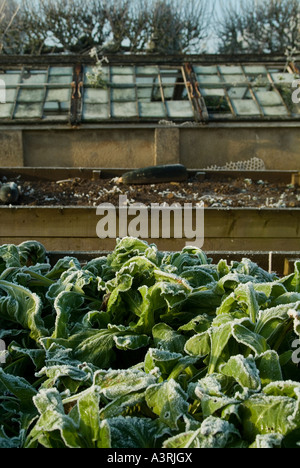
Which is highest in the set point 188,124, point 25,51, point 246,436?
point 25,51

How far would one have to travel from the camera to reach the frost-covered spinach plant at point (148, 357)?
1.31 m

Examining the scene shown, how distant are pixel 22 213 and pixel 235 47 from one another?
20.4 metres

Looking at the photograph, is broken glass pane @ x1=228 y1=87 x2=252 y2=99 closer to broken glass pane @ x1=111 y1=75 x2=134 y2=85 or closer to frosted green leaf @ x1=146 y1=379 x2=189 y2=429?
broken glass pane @ x1=111 y1=75 x2=134 y2=85

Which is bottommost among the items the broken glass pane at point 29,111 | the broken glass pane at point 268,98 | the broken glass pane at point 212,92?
the broken glass pane at point 29,111

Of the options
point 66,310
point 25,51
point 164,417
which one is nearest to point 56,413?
point 164,417

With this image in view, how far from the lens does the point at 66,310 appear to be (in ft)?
6.52

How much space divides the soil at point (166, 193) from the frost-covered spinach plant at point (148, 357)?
4359 mm

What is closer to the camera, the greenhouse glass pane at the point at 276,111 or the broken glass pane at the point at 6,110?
the broken glass pane at the point at 6,110

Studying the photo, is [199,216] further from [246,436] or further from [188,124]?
[246,436]

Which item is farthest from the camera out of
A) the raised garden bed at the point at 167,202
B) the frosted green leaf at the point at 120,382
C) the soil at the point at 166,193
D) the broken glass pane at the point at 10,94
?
the broken glass pane at the point at 10,94

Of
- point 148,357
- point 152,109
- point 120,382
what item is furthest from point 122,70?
point 120,382

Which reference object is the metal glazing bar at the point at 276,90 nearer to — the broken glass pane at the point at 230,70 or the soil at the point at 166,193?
the broken glass pane at the point at 230,70

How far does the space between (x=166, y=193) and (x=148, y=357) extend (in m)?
5.46

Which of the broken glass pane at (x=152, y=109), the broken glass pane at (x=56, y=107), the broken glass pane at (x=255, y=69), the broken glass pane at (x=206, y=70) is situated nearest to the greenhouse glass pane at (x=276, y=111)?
the broken glass pane at (x=255, y=69)
